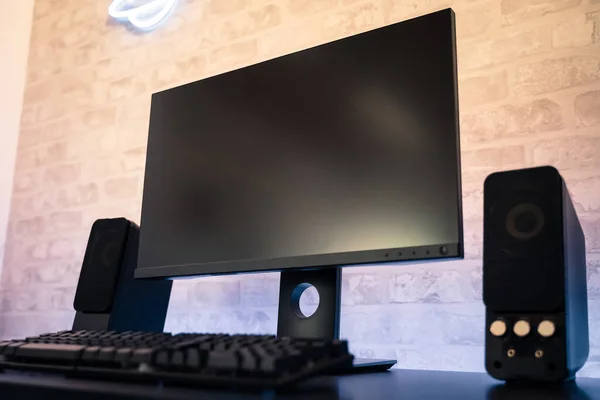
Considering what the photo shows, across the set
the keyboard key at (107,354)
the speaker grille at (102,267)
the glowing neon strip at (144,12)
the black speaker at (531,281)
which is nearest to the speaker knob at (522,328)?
the black speaker at (531,281)

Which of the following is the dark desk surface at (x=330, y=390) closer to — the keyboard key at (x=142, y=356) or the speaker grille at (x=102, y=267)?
the keyboard key at (x=142, y=356)

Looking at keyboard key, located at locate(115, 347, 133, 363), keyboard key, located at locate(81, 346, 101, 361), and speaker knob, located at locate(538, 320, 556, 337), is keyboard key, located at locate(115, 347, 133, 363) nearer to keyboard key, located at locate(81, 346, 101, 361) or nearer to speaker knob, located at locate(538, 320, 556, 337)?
keyboard key, located at locate(81, 346, 101, 361)

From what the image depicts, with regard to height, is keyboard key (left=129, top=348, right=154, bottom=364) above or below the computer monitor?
below

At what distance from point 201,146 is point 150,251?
0.20 meters

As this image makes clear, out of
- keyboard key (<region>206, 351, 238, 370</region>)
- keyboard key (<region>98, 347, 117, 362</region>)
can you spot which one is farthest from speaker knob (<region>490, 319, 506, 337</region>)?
keyboard key (<region>98, 347, 117, 362</region>)

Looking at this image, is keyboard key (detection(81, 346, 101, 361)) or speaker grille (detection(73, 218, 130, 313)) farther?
speaker grille (detection(73, 218, 130, 313))

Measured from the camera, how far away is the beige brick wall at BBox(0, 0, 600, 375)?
111cm

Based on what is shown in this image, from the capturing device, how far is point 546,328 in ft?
2.22

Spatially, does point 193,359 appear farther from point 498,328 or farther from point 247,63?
point 247,63

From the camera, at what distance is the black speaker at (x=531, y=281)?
0.68 m

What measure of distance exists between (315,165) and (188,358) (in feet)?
1.36

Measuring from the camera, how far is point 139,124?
1.68m

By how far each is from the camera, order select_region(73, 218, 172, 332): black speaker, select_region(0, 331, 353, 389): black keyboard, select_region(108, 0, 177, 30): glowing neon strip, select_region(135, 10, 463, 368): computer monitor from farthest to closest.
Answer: select_region(108, 0, 177, 30): glowing neon strip < select_region(73, 218, 172, 332): black speaker < select_region(135, 10, 463, 368): computer monitor < select_region(0, 331, 353, 389): black keyboard

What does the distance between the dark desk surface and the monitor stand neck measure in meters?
0.13
